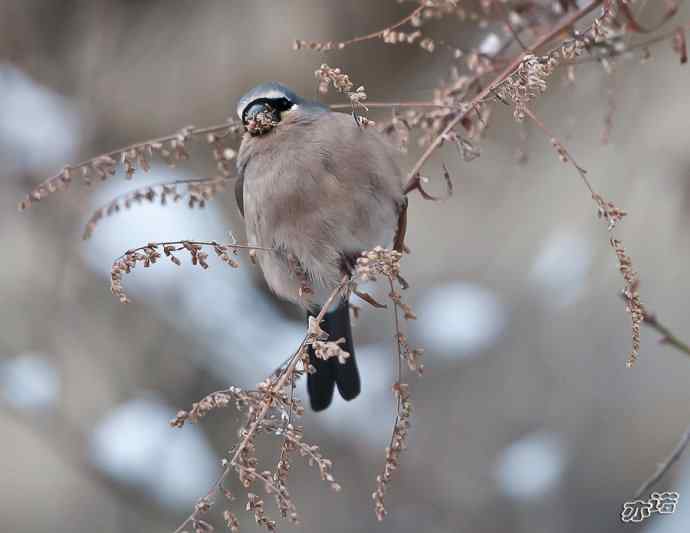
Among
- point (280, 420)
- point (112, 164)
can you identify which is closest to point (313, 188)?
point (112, 164)

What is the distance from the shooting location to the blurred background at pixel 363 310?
3236 mm

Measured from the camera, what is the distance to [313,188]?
2031mm

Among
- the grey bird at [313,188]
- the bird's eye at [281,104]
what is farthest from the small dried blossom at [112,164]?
the bird's eye at [281,104]

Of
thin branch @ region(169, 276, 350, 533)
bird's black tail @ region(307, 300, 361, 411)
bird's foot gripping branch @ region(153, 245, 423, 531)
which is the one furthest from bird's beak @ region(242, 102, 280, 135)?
thin branch @ region(169, 276, 350, 533)

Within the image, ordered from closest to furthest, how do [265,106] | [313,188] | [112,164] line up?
1. [112,164]
2. [313,188]
3. [265,106]

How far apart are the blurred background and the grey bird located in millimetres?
1192

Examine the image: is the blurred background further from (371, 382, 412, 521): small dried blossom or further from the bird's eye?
(371, 382, 412, 521): small dried blossom

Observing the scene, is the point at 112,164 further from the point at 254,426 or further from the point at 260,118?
the point at 254,426

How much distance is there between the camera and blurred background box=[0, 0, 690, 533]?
3236 millimetres

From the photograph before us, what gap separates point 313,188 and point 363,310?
201 cm

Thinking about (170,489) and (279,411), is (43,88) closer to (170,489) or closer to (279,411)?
(170,489)

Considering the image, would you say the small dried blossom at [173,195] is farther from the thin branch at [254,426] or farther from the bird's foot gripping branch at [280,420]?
the thin branch at [254,426]

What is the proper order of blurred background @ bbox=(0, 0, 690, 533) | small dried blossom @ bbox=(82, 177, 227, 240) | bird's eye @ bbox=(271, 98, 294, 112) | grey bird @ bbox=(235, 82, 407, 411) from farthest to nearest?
blurred background @ bbox=(0, 0, 690, 533) < bird's eye @ bbox=(271, 98, 294, 112) < grey bird @ bbox=(235, 82, 407, 411) < small dried blossom @ bbox=(82, 177, 227, 240)

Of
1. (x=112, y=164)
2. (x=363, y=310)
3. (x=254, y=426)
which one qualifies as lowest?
(x=254, y=426)
